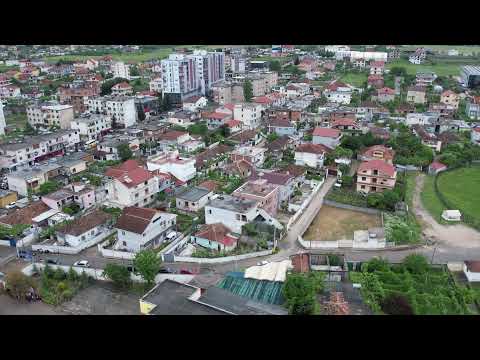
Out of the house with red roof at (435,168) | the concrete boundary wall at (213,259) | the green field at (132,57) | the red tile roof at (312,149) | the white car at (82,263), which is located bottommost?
the white car at (82,263)

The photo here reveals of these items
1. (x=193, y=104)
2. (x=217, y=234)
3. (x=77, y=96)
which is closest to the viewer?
(x=217, y=234)

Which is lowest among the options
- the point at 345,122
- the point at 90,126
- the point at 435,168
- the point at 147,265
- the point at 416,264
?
the point at 416,264

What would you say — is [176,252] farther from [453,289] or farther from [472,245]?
[472,245]

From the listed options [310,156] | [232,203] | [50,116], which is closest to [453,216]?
[310,156]

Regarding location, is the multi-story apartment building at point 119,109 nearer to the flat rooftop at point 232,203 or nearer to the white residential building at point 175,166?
the white residential building at point 175,166

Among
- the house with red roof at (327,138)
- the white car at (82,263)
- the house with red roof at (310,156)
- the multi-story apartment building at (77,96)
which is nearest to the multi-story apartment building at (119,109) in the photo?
the multi-story apartment building at (77,96)

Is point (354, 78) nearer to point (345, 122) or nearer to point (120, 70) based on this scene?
point (345, 122)
